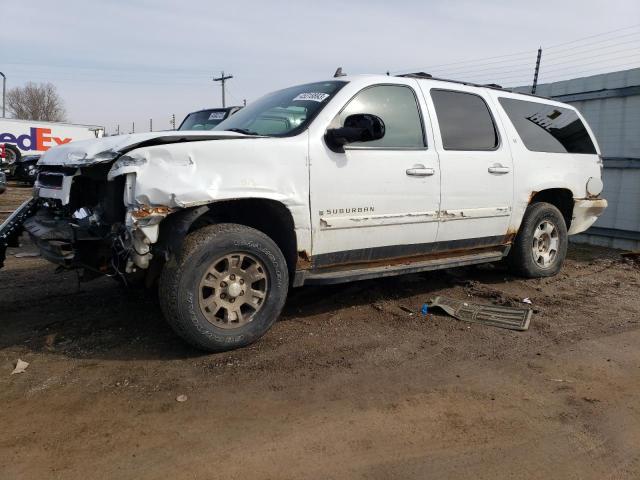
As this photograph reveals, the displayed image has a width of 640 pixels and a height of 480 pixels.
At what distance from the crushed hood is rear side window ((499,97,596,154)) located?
10.3 ft

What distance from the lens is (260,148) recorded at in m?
3.54

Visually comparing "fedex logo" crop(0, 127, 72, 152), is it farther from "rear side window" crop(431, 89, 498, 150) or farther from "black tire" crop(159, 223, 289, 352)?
"black tire" crop(159, 223, 289, 352)

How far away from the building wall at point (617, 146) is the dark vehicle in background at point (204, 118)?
6466 millimetres

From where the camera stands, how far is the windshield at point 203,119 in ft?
33.7

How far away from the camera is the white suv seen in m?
3.29

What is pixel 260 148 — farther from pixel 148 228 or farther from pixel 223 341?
pixel 223 341

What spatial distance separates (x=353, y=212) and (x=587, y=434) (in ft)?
6.85

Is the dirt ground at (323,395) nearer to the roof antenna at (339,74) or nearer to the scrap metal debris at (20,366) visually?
the scrap metal debris at (20,366)

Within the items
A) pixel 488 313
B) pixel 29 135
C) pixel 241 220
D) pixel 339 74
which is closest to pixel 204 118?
pixel 339 74

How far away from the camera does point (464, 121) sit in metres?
4.79

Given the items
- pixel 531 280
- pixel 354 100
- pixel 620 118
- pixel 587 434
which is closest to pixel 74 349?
pixel 354 100

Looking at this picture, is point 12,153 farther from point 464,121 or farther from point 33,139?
point 464,121

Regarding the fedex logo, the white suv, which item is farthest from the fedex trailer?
the white suv

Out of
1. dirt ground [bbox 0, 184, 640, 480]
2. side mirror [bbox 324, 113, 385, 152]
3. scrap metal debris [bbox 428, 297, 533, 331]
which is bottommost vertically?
dirt ground [bbox 0, 184, 640, 480]
